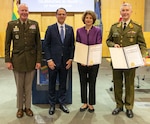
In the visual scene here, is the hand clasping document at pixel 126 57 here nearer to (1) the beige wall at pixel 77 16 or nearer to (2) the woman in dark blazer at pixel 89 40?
(2) the woman in dark blazer at pixel 89 40

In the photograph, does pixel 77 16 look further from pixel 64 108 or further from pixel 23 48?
pixel 23 48

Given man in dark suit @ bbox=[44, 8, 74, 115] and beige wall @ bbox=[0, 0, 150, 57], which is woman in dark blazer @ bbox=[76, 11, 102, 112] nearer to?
man in dark suit @ bbox=[44, 8, 74, 115]

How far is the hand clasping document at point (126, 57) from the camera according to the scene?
3316 millimetres

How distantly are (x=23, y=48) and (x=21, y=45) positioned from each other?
47 mm

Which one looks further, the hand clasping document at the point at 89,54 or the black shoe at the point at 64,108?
the black shoe at the point at 64,108

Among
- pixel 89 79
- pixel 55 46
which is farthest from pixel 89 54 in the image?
pixel 55 46

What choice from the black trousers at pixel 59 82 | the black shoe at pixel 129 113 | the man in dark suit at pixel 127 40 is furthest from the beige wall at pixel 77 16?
the black shoe at pixel 129 113

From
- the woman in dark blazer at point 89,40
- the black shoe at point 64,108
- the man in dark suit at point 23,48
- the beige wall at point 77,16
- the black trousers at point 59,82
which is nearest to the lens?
the man in dark suit at point 23,48

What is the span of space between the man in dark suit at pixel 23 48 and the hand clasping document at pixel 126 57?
103 centimetres

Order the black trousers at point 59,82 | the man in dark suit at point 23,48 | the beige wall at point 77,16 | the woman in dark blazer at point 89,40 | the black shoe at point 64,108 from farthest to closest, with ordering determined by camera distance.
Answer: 1. the beige wall at point 77,16
2. the black shoe at point 64,108
3. the black trousers at point 59,82
4. the woman in dark blazer at point 89,40
5. the man in dark suit at point 23,48

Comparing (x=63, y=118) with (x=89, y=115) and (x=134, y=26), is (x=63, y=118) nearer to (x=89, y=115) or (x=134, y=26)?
(x=89, y=115)

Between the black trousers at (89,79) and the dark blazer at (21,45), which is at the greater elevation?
the dark blazer at (21,45)

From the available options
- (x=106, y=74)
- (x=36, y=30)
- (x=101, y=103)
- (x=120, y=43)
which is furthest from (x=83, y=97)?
(x=106, y=74)

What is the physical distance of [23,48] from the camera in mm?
3297
